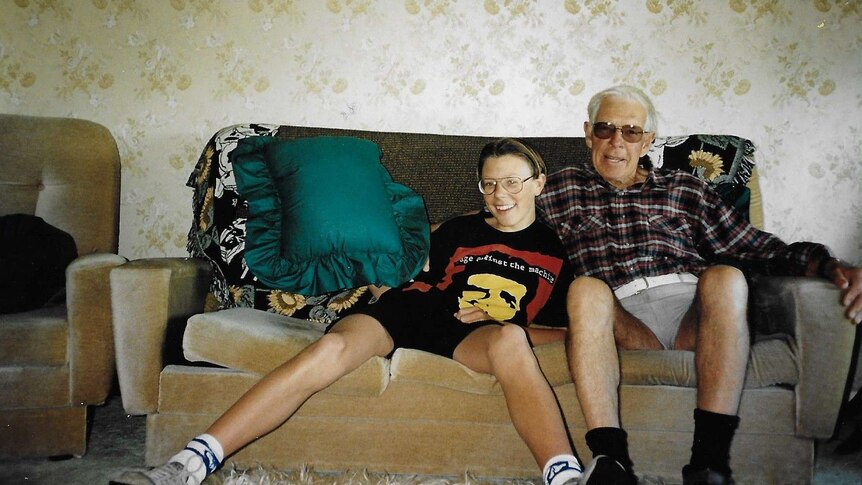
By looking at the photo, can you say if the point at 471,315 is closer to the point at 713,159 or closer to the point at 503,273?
the point at 503,273

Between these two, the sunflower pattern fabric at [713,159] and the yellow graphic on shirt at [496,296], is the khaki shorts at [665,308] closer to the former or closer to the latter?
the yellow graphic on shirt at [496,296]

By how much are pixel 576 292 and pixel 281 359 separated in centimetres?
70

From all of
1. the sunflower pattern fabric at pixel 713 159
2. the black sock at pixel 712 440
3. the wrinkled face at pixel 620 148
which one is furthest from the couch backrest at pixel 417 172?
the black sock at pixel 712 440

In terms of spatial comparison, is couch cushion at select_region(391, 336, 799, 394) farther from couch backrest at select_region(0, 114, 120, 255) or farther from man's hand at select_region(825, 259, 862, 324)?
couch backrest at select_region(0, 114, 120, 255)

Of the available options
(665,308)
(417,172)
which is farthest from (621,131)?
(417,172)

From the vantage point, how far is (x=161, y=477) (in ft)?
3.41

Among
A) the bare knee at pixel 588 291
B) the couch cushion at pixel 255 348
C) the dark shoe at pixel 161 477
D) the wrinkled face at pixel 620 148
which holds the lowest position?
the dark shoe at pixel 161 477

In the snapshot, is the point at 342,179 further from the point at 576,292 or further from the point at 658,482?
the point at 658,482

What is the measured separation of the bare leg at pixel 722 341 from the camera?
1.20 m

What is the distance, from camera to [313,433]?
53.1 inches

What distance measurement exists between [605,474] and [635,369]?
0.37 metres

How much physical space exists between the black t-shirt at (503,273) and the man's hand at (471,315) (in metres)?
0.04

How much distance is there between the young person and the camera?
3.75 ft

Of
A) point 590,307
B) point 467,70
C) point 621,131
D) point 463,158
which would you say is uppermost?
point 467,70
